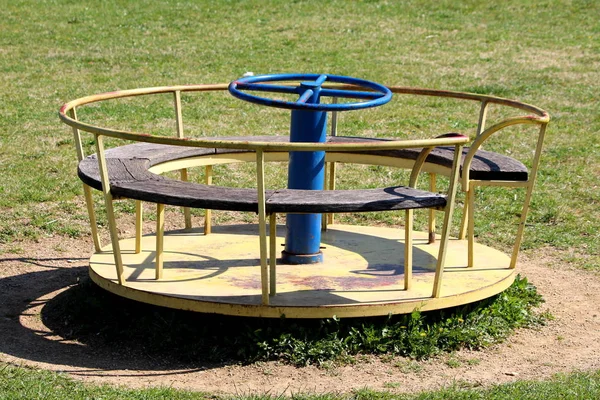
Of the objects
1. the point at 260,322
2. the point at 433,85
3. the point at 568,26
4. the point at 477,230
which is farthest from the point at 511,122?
the point at 568,26

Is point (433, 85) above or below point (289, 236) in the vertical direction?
below

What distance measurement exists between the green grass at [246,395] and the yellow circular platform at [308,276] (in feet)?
2.00

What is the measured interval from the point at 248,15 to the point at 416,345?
13348 mm

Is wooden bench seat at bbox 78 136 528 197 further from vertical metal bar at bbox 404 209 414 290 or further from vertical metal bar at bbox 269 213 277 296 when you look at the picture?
vertical metal bar at bbox 269 213 277 296

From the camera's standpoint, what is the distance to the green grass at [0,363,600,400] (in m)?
4.71

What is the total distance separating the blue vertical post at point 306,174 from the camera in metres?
5.96

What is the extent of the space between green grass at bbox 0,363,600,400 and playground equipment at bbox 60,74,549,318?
618mm

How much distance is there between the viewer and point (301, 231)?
616 cm

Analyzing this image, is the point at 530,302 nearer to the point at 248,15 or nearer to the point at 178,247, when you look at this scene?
the point at 178,247

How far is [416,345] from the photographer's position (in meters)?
5.46

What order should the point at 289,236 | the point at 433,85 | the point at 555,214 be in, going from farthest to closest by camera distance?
the point at 433,85
the point at 555,214
the point at 289,236

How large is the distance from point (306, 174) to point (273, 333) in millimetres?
1060

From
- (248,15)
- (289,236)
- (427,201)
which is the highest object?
(427,201)

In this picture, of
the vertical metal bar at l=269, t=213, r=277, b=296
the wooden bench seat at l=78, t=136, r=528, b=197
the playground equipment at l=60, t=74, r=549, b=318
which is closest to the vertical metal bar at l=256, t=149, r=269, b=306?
the playground equipment at l=60, t=74, r=549, b=318
